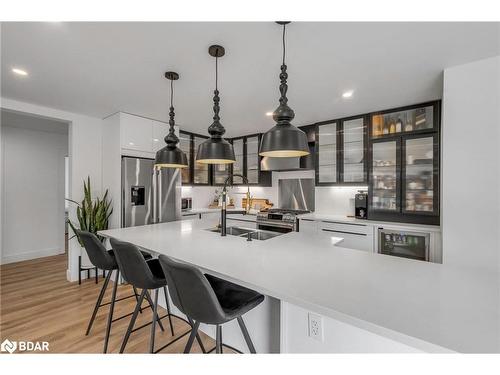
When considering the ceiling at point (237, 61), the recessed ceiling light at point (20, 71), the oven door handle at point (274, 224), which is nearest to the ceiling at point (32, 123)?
the ceiling at point (237, 61)

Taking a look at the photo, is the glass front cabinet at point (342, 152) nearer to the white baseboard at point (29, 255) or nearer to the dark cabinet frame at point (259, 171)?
the dark cabinet frame at point (259, 171)

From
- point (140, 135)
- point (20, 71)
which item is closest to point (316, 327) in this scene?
point (20, 71)

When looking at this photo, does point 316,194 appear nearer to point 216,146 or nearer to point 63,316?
point 216,146

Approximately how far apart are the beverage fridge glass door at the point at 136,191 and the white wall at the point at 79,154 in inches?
26.6

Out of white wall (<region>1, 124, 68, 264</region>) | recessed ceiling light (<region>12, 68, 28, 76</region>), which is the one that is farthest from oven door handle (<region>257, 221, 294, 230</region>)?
white wall (<region>1, 124, 68, 264</region>)

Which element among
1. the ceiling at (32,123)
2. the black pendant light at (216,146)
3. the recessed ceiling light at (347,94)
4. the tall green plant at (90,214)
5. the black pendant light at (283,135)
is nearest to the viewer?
the black pendant light at (283,135)

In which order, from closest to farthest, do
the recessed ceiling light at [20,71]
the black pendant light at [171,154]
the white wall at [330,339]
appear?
1. the white wall at [330,339]
2. the recessed ceiling light at [20,71]
3. the black pendant light at [171,154]

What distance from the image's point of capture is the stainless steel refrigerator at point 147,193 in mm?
Result: 3477

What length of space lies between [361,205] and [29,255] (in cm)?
600

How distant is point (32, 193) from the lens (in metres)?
4.48

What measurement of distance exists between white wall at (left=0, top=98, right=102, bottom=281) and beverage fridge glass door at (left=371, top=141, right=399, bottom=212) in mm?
4274

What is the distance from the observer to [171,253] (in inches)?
65.6
